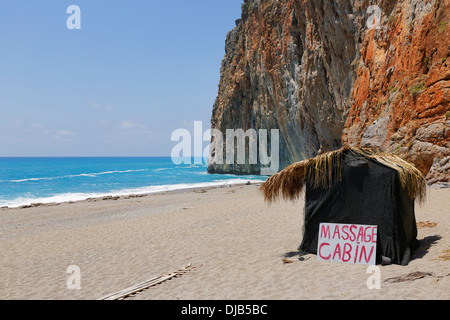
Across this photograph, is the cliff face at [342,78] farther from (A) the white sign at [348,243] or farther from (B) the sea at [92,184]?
(B) the sea at [92,184]

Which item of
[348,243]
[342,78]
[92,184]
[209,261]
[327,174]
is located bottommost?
[92,184]

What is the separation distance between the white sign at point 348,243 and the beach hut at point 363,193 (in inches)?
4.5

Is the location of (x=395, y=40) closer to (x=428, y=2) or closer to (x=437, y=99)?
(x=428, y=2)

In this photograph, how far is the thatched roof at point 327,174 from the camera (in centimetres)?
663

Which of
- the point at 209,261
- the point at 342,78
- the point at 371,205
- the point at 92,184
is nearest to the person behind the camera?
the point at 371,205

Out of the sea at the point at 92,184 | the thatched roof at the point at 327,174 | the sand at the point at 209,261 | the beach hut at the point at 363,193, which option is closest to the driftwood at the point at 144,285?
the sand at the point at 209,261

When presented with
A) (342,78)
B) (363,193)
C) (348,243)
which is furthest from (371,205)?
(342,78)

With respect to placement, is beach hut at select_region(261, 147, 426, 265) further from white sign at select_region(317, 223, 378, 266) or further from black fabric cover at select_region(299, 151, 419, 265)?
white sign at select_region(317, 223, 378, 266)

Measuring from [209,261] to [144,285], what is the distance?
Result: 1.87 metres

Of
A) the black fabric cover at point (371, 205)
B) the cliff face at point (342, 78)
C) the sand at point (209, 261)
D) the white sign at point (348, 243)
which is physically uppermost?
the cliff face at point (342, 78)

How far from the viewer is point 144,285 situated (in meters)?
6.39

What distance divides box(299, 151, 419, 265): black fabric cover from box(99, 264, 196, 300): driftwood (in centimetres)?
290

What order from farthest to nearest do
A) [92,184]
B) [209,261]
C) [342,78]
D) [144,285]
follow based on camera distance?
[92,184], [342,78], [209,261], [144,285]

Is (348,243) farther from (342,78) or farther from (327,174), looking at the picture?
(342,78)
